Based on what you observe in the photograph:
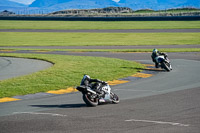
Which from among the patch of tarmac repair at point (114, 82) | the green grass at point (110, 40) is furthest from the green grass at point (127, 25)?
the patch of tarmac repair at point (114, 82)

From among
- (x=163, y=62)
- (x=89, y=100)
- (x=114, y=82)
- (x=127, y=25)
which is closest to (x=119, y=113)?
(x=89, y=100)

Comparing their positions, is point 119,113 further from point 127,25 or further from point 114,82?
point 127,25

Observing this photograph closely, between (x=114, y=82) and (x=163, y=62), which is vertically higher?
(x=163, y=62)

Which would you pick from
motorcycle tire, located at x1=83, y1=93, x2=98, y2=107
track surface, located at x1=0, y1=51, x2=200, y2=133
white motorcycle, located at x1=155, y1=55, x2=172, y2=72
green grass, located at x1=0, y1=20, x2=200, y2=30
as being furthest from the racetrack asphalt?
green grass, located at x1=0, y1=20, x2=200, y2=30

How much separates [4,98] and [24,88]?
89.3 inches

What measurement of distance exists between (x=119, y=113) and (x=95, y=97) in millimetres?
1685

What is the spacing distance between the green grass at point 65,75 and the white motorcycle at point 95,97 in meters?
4.63

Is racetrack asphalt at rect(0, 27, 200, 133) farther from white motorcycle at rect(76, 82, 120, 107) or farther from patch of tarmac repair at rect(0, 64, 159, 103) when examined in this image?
patch of tarmac repair at rect(0, 64, 159, 103)

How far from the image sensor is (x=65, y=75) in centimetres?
2478

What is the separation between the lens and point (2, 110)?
1538 centimetres

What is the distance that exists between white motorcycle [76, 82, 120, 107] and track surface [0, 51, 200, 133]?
0.80 feet

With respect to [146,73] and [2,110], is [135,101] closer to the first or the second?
[2,110]

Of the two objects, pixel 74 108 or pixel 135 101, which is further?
pixel 135 101

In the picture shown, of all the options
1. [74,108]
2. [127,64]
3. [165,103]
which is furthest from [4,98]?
[127,64]
